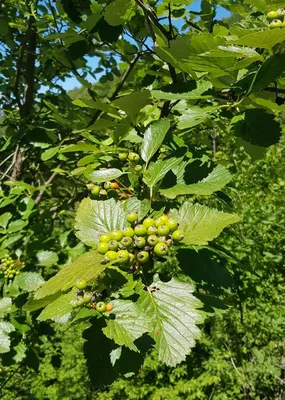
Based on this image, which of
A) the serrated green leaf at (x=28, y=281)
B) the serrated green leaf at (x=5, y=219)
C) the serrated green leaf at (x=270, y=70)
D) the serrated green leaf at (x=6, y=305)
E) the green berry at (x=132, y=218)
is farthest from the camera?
the serrated green leaf at (x=5, y=219)

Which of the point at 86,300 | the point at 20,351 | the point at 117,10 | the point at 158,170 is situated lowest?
the point at 20,351

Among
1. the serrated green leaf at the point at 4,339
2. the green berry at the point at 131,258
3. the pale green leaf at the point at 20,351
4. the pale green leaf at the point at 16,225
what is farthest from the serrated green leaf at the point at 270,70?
the pale green leaf at the point at 20,351

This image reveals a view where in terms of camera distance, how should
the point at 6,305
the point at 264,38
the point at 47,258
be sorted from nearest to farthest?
the point at 264,38, the point at 6,305, the point at 47,258

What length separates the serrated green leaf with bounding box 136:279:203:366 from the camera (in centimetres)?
78

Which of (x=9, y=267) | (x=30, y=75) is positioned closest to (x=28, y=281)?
(x=9, y=267)

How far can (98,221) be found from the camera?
1.03 metres

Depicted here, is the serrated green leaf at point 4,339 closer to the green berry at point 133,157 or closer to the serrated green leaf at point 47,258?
the serrated green leaf at point 47,258

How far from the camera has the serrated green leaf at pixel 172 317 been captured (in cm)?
78

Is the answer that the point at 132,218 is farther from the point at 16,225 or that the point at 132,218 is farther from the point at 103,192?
the point at 16,225

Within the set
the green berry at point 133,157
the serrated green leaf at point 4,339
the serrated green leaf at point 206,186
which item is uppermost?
the green berry at point 133,157

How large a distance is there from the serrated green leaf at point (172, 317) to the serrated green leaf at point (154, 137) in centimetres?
37

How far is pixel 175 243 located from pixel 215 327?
4.91 metres

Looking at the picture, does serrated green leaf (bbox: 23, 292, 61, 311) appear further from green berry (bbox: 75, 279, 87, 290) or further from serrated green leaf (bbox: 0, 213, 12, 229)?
serrated green leaf (bbox: 0, 213, 12, 229)

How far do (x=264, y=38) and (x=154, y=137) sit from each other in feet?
1.34
